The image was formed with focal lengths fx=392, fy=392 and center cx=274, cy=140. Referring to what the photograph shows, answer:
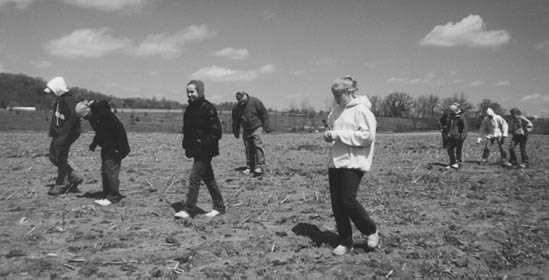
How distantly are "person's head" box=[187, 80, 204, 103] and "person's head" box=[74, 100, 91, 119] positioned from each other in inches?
94.6

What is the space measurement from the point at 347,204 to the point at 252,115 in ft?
19.2

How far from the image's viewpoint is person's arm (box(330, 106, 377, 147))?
14.9 feet

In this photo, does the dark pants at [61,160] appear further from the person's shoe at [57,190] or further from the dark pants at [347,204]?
the dark pants at [347,204]

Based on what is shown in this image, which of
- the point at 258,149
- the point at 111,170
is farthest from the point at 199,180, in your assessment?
the point at 258,149

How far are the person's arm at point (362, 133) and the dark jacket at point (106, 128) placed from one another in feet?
14.2

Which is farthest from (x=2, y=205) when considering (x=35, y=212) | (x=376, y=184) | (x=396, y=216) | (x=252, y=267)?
(x=376, y=184)

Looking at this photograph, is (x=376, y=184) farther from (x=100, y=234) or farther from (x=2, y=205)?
(x=2, y=205)

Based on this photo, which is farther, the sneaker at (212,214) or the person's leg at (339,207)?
the sneaker at (212,214)

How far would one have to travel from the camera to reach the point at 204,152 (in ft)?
20.1

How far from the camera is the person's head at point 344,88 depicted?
4.66 meters

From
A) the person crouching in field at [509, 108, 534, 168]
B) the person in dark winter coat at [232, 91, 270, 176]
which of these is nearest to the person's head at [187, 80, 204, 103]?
the person in dark winter coat at [232, 91, 270, 176]

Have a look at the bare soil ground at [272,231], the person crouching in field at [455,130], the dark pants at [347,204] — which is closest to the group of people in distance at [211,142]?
the dark pants at [347,204]

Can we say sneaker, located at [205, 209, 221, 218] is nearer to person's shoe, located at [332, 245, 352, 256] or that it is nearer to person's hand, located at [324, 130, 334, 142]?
person's shoe, located at [332, 245, 352, 256]

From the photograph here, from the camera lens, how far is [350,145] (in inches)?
181
